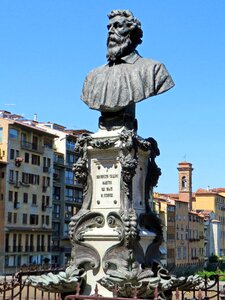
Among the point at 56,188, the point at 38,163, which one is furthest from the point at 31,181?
the point at 56,188

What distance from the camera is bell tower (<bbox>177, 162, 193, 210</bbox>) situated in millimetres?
134000

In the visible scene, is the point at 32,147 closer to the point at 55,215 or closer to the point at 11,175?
the point at 11,175

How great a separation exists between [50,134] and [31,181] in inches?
282

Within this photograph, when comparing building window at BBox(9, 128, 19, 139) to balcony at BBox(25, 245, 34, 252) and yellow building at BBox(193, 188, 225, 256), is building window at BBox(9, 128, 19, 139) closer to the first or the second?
balcony at BBox(25, 245, 34, 252)

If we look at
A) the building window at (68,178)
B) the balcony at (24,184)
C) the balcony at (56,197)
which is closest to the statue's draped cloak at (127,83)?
the balcony at (24,184)

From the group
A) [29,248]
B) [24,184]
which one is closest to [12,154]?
[24,184]

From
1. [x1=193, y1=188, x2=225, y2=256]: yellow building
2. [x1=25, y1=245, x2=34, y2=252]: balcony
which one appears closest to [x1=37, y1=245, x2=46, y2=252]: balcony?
[x1=25, y1=245, x2=34, y2=252]: balcony

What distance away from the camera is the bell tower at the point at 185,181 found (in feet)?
440

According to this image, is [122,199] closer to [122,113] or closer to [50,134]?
[122,113]

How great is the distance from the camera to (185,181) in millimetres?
135625

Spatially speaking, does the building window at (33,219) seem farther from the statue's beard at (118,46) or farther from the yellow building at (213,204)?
the yellow building at (213,204)

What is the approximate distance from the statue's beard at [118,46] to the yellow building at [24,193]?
180ft

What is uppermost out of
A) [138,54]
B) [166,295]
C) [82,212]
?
Result: [138,54]

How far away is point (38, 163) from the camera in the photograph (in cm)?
7819
